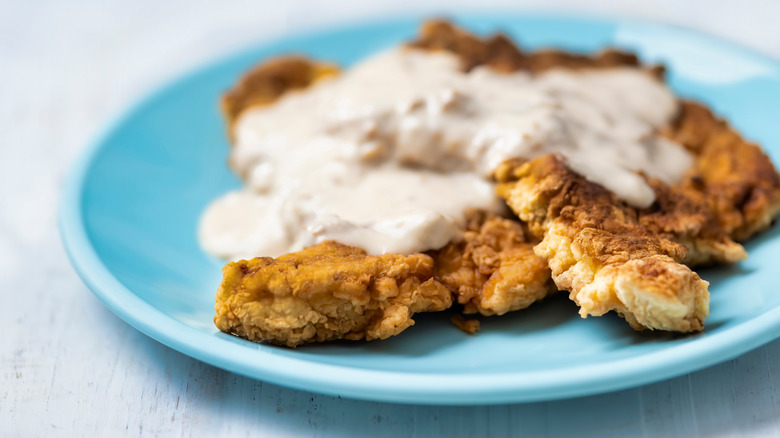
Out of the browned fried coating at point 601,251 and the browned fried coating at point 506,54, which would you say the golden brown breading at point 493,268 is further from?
the browned fried coating at point 506,54

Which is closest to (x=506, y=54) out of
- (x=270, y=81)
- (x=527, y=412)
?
(x=270, y=81)

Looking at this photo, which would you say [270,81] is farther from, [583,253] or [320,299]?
[583,253]

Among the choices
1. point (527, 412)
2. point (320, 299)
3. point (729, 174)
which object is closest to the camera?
point (527, 412)

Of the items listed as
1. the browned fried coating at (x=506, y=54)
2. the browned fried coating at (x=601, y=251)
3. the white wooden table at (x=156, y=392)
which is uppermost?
the browned fried coating at (x=601, y=251)

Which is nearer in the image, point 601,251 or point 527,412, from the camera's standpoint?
point 527,412

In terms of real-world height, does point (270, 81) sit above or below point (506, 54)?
below

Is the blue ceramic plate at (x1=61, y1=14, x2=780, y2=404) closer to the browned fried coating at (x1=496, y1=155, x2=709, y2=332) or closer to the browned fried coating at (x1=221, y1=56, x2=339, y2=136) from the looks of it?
the browned fried coating at (x1=496, y1=155, x2=709, y2=332)

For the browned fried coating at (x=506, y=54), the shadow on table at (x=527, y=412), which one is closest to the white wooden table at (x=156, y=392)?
the shadow on table at (x=527, y=412)
